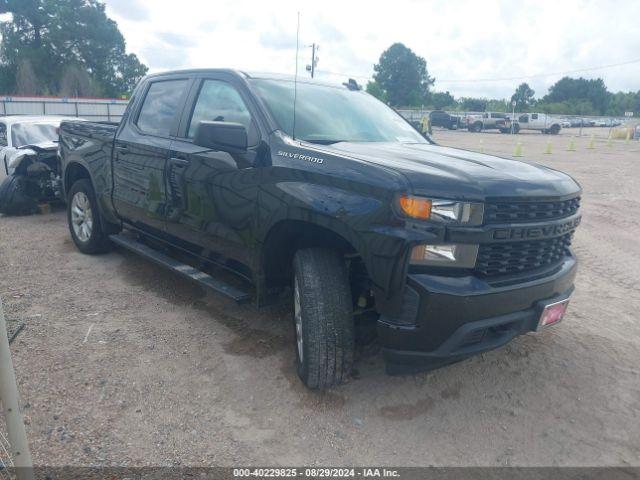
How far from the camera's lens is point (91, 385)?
3.33 meters

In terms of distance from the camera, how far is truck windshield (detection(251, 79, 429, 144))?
3695 millimetres

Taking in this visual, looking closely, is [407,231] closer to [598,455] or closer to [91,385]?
[598,455]

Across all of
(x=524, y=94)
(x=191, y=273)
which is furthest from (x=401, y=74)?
(x=191, y=273)

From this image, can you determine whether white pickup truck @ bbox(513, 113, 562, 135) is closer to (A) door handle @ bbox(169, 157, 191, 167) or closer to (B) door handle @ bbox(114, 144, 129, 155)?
(B) door handle @ bbox(114, 144, 129, 155)

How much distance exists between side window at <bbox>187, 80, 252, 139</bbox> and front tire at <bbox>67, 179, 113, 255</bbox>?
6.63 ft

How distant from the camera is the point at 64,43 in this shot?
60875mm

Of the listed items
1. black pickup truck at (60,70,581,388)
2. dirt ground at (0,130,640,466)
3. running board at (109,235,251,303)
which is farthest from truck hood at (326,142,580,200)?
dirt ground at (0,130,640,466)

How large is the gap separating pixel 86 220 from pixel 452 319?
4578mm

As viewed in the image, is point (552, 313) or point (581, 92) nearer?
point (552, 313)

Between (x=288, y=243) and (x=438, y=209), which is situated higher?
(x=438, y=209)

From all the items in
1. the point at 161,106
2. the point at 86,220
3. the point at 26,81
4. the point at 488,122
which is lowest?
the point at 488,122

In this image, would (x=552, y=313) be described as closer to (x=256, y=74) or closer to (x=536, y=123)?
(x=256, y=74)

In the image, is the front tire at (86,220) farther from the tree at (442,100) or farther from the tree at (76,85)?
the tree at (442,100)

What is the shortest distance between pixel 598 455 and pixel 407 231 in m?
1.57
